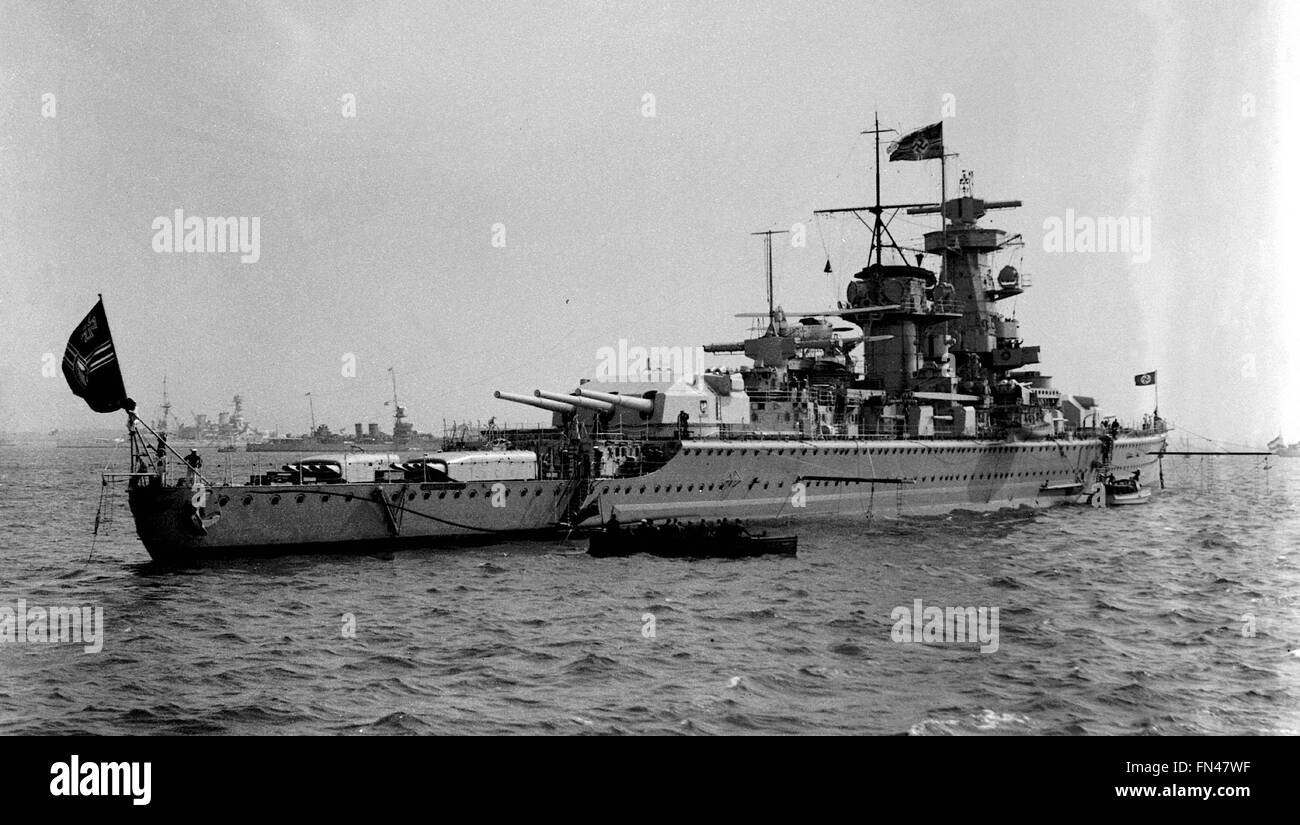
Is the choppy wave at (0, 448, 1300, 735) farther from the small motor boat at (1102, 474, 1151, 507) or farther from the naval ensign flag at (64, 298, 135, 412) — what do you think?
the small motor boat at (1102, 474, 1151, 507)

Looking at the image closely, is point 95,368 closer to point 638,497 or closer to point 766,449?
point 638,497

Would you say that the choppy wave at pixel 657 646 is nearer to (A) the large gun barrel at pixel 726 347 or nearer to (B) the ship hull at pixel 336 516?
(B) the ship hull at pixel 336 516

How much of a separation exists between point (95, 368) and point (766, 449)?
2488 cm

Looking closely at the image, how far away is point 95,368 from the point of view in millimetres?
27250

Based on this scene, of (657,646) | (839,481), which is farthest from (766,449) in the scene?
(657,646)

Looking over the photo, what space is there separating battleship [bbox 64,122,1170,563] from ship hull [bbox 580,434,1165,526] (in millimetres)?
92

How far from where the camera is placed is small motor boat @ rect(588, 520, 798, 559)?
111 feet

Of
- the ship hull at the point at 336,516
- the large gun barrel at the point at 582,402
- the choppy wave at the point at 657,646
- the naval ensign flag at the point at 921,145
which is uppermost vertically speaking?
the naval ensign flag at the point at 921,145

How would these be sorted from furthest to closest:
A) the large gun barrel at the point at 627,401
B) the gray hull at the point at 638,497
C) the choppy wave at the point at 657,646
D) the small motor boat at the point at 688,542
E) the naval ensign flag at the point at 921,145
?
the naval ensign flag at the point at 921,145 → the large gun barrel at the point at 627,401 → the small motor boat at the point at 688,542 → the gray hull at the point at 638,497 → the choppy wave at the point at 657,646

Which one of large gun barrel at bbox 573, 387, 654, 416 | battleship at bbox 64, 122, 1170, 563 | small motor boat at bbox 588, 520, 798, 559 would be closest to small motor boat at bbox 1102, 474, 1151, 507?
battleship at bbox 64, 122, 1170, 563

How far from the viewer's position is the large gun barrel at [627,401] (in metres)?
42.7

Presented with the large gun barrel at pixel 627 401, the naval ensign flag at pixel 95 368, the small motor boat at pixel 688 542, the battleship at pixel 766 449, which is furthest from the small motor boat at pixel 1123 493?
the naval ensign flag at pixel 95 368

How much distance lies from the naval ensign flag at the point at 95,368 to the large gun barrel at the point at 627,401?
1928 cm
